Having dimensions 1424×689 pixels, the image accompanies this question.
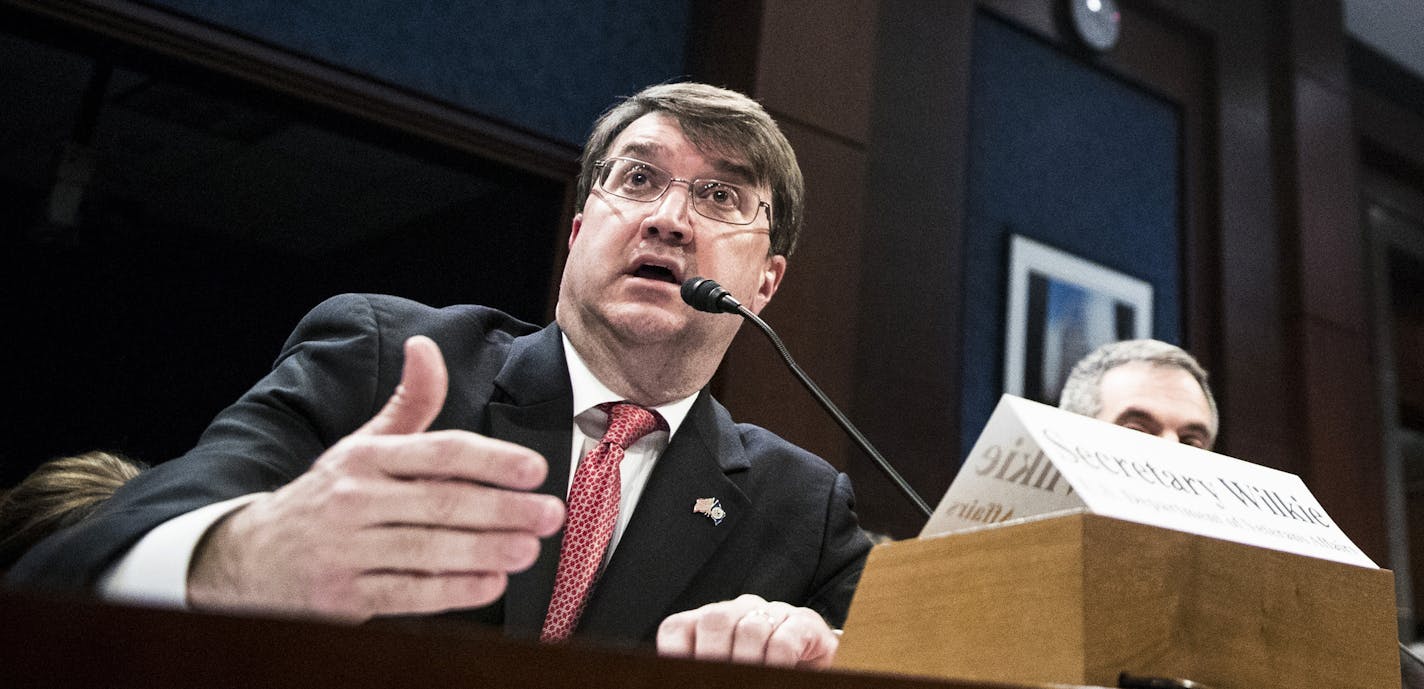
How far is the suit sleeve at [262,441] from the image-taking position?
0.72 meters

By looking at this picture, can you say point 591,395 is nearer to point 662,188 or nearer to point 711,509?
point 711,509

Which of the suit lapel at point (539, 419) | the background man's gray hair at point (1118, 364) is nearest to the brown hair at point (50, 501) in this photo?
the suit lapel at point (539, 419)

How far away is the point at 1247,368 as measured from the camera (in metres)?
3.80

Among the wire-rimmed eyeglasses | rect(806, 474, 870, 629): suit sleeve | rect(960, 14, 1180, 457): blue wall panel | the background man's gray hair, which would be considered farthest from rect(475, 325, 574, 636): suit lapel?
rect(960, 14, 1180, 457): blue wall panel

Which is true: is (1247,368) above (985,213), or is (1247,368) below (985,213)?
below

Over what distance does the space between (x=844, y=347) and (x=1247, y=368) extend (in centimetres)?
184

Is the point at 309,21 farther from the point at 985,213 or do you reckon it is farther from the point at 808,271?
the point at 985,213

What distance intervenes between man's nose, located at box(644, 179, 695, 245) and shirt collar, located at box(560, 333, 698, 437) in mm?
188

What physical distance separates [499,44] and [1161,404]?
1.72m

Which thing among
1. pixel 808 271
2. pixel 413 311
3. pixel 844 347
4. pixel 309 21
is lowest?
pixel 413 311

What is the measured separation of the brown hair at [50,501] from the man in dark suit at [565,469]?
41cm

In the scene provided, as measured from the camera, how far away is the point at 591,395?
1357mm

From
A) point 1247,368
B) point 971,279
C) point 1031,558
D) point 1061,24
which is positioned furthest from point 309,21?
point 1247,368

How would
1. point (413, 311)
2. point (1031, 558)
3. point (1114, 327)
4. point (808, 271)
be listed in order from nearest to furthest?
1. point (1031, 558)
2. point (413, 311)
3. point (808, 271)
4. point (1114, 327)
